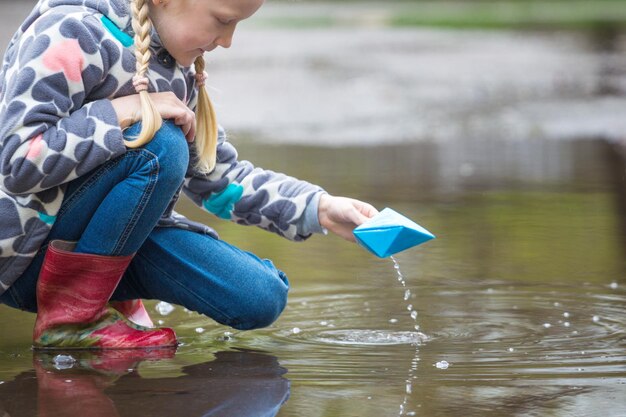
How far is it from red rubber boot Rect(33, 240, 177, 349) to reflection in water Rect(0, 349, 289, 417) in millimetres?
49

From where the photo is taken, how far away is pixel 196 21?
2654mm

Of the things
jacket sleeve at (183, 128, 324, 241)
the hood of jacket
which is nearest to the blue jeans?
jacket sleeve at (183, 128, 324, 241)

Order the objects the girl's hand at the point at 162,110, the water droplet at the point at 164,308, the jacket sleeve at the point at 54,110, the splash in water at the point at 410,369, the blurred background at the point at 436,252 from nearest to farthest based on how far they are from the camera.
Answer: the splash in water at the point at 410,369
the blurred background at the point at 436,252
the jacket sleeve at the point at 54,110
the girl's hand at the point at 162,110
the water droplet at the point at 164,308

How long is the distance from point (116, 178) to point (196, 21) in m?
0.37

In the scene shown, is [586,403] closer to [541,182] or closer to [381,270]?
[381,270]

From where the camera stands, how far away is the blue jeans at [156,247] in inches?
105

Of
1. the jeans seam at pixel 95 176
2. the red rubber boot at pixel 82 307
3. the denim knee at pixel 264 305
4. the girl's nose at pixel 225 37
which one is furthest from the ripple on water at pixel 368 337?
the girl's nose at pixel 225 37

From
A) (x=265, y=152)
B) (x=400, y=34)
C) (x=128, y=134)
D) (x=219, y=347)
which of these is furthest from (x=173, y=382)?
(x=400, y=34)

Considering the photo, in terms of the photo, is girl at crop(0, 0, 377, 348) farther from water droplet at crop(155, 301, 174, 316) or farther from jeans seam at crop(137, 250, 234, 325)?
water droplet at crop(155, 301, 174, 316)

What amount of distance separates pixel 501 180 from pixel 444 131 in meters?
2.01

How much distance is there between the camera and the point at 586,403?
7.46 feet

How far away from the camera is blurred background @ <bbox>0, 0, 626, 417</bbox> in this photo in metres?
2.42

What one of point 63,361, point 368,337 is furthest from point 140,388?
point 368,337

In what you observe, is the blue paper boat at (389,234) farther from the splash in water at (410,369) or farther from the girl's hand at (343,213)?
the splash in water at (410,369)
